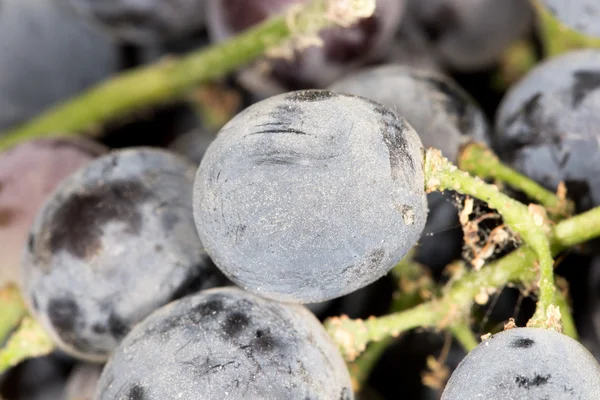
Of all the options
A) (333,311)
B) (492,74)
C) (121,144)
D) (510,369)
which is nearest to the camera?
(510,369)

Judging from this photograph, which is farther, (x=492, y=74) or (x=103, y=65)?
(x=103, y=65)

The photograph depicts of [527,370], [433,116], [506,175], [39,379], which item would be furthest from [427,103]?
[39,379]

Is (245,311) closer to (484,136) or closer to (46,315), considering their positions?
(46,315)

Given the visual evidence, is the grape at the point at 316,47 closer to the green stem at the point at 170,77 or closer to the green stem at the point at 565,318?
the green stem at the point at 170,77

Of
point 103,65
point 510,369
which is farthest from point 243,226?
point 103,65

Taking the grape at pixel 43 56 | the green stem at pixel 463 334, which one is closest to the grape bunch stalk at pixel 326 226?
Result: the green stem at pixel 463 334

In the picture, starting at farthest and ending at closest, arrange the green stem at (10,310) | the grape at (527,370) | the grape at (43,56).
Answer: the grape at (43,56) → the green stem at (10,310) → the grape at (527,370)

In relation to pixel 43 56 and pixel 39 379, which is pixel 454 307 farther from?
pixel 43 56
